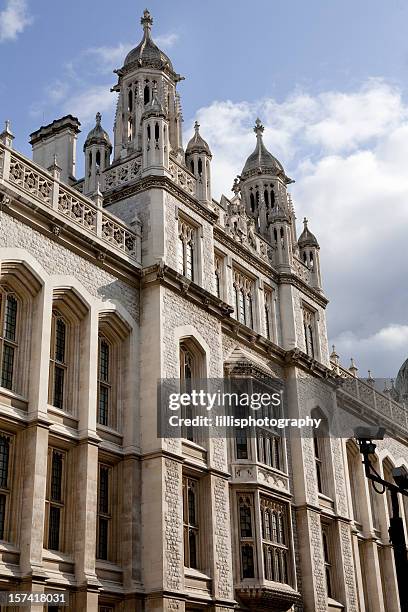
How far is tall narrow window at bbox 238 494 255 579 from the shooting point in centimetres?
2600

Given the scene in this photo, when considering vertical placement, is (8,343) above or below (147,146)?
below

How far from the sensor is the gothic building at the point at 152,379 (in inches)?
822

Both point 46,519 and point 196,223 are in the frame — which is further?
point 196,223

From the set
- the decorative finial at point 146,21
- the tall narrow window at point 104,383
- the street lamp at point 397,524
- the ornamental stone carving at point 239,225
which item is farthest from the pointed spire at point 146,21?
the street lamp at point 397,524

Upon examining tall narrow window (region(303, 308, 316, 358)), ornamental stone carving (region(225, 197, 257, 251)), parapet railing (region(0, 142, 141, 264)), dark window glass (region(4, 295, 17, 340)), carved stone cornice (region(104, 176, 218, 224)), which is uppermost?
ornamental stone carving (region(225, 197, 257, 251))

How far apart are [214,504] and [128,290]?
277 inches

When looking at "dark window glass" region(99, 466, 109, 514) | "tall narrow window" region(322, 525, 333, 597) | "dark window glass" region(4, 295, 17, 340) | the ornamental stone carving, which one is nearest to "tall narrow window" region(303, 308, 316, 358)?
the ornamental stone carving

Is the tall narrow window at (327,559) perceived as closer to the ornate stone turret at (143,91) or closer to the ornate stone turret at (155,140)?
the ornate stone turret at (155,140)

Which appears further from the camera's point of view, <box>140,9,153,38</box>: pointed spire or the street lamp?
<box>140,9,153,38</box>: pointed spire

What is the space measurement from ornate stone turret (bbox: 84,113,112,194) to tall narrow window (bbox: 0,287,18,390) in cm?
866

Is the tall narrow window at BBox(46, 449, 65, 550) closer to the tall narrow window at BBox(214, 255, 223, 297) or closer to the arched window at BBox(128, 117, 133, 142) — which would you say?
the tall narrow window at BBox(214, 255, 223, 297)

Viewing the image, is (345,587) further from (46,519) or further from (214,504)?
(46,519)

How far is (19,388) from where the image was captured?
2080 centimetres

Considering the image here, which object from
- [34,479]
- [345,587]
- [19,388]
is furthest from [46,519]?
[345,587]
